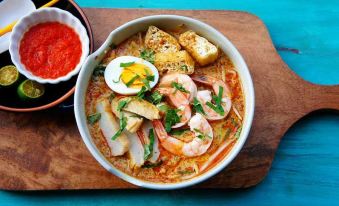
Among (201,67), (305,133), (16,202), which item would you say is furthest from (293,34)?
(16,202)

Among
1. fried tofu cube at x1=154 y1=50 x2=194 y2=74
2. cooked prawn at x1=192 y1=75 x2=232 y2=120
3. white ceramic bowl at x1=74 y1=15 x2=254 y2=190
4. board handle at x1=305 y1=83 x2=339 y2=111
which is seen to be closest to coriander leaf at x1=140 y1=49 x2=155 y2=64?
fried tofu cube at x1=154 y1=50 x2=194 y2=74

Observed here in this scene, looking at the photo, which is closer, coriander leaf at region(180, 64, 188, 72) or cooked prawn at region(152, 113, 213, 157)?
cooked prawn at region(152, 113, 213, 157)

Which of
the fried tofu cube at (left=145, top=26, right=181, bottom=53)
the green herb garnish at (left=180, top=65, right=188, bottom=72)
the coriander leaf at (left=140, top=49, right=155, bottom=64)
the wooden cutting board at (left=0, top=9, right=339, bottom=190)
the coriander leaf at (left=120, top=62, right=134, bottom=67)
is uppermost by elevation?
the fried tofu cube at (left=145, top=26, right=181, bottom=53)

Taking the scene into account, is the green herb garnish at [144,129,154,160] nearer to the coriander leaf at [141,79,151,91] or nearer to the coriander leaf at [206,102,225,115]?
the coriander leaf at [141,79,151,91]

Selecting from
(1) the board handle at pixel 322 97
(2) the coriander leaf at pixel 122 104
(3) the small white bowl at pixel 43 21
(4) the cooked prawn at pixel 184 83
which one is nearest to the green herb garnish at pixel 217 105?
(4) the cooked prawn at pixel 184 83

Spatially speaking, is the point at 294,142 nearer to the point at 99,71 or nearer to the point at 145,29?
the point at 145,29

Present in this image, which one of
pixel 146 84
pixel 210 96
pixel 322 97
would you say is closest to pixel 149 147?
pixel 146 84
